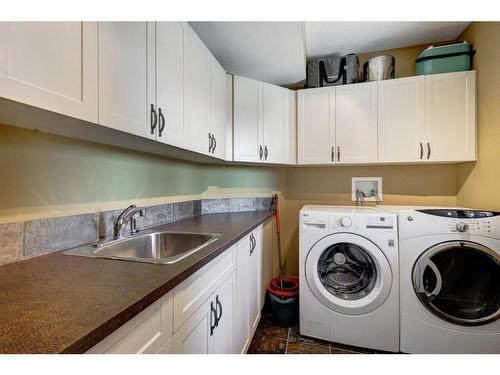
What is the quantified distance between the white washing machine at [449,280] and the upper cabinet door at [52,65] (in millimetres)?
1936

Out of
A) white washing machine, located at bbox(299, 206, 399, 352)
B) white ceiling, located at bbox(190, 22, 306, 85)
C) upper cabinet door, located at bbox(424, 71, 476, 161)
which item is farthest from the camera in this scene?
upper cabinet door, located at bbox(424, 71, 476, 161)

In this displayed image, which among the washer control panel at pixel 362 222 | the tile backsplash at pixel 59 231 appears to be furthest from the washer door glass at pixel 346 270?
the tile backsplash at pixel 59 231

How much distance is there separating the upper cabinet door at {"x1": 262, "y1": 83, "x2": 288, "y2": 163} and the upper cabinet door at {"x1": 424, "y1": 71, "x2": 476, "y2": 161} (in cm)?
124

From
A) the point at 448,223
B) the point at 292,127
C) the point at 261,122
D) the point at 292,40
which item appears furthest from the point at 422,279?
the point at 292,40

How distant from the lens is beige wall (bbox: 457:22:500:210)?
172 centimetres

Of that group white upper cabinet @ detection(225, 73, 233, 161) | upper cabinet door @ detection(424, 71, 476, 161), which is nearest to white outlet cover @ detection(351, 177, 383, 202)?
upper cabinet door @ detection(424, 71, 476, 161)

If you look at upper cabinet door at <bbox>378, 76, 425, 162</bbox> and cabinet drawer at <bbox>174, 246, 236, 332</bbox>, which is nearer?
cabinet drawer at <bbox>174, 246, 236, 332</bbox>

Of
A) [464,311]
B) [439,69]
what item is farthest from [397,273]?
[439,69]

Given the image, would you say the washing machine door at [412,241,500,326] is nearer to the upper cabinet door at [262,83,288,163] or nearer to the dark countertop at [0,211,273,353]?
the upper cabinet door at [262,83,288,163]

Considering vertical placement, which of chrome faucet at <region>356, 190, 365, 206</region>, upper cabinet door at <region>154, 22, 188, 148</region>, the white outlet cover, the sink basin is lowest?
the sink basin

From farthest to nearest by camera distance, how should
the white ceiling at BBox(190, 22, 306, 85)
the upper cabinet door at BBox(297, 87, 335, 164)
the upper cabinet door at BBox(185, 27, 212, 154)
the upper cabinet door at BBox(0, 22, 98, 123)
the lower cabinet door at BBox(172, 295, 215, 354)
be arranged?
1. the upper cabinet door at BBox(297, 87, 335, 164)
2. the white ceiling at BBox(190, 22, 306, 85)
3. the upper cabinet door at BBox(185, 27, 212, 154)
4. the lower cabinet door at BBox(172, 295, 215, 354)
5. the upper cabinet door at BBox(0, 22, 98, 123)

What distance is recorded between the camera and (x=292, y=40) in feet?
5.59

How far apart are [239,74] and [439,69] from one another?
175 cm

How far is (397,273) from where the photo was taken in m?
1.68
